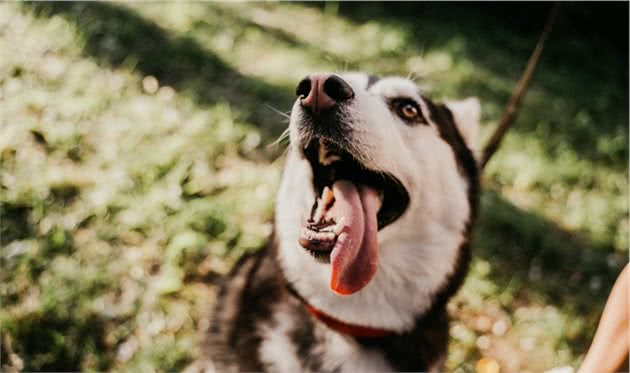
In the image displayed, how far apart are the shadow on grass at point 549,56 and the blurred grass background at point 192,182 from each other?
0.06 metres

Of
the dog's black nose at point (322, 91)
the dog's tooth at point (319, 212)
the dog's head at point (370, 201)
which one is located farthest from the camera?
the dog's tooth at point (319, 212)

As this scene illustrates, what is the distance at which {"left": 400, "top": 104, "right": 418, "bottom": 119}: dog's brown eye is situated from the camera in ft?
7.55

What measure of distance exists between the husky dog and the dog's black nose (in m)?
0.07

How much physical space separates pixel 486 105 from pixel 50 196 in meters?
4.60

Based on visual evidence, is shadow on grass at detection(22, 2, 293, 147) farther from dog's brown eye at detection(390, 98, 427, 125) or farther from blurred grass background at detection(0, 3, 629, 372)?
dog's brown eye at detection(390, 98, 427, 125)

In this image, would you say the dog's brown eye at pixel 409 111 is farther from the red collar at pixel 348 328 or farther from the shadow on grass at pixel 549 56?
the shadow on grass at pixel 549 56

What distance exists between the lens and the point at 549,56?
8.10 m

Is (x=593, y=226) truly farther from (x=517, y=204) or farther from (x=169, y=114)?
(x=169, y=114)

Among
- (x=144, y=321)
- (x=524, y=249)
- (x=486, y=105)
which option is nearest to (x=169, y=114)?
(x=144, y=321)

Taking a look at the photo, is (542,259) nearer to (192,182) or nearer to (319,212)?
(319,212)

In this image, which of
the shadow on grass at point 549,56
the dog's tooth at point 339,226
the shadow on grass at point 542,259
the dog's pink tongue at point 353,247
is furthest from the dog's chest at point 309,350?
the shadow on grass at point 549,56

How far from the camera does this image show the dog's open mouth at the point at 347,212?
191 centimetres

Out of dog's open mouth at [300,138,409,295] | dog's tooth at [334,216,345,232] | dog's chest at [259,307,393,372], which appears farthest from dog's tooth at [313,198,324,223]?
dog's chest at [259,307,393,372]

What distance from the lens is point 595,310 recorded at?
3617 mm
